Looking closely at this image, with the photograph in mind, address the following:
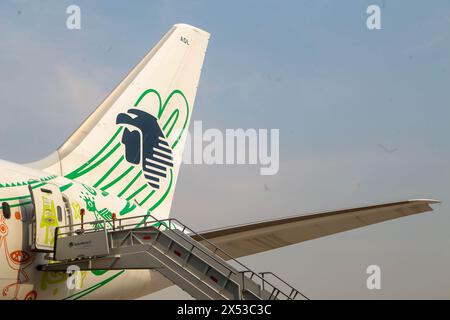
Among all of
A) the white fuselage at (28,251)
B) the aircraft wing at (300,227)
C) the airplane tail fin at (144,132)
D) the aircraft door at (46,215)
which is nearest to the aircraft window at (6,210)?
the white fuselage at (28,251)

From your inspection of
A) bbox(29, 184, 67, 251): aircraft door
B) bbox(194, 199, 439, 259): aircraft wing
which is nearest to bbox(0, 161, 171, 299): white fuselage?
bbox(29, 184, 67, 251): aircraft door

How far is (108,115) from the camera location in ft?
72.7

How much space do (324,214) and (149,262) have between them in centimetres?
506

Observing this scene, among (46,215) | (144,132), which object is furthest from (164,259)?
(144,132)

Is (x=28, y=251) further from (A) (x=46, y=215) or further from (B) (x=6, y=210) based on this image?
(B) (x=6, y=210)

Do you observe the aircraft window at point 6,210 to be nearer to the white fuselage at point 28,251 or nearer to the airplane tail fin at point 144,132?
the white fuselage at point 28,251

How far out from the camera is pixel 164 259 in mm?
16031

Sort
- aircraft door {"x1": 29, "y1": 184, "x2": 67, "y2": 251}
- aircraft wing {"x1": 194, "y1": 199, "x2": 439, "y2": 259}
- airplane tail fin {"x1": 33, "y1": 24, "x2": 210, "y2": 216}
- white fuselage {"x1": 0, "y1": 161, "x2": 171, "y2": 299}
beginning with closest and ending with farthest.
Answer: white fuselage {"x1": 0, "y1": 161, "x2": 171, "y2": 299} → aircraft door {"x1": 29, "y1": 184, "x2": 67, "y2": 251} → aircraft wing {"x1": 194, "y1": 199, "x2": 439, "y2": 259} → airplane tail fin {"x1": 33, "y1": 24, "x2": 210, "y2": 216}

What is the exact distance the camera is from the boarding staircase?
611 inches

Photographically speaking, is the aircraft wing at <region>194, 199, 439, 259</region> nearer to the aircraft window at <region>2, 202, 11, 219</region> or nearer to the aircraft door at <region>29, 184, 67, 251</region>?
the aircraft door at <region>29, 184, 67, 251</region>

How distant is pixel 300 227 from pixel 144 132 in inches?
292

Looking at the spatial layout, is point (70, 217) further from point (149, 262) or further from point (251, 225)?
point (251, 225)

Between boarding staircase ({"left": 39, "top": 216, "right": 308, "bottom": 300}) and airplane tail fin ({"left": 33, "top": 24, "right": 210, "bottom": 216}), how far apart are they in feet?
13.8
